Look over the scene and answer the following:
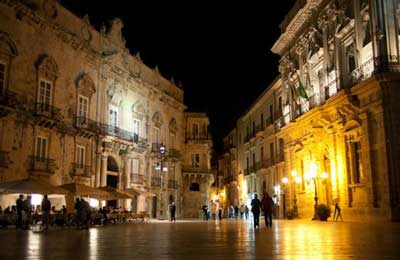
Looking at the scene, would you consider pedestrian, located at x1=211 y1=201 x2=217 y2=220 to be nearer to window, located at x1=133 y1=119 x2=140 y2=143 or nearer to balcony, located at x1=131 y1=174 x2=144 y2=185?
balcony, located at x1=131 y1=174 x2=144 y2=185

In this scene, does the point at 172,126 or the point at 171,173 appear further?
the point at 172,126

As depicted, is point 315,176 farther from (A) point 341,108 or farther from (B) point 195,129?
(B) point 195,129

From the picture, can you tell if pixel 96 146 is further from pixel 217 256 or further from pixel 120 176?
pixel 217 256

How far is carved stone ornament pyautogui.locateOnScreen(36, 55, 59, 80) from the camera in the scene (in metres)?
27.7

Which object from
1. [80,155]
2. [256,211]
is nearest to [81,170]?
[80,155]

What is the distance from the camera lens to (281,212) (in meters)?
38.1

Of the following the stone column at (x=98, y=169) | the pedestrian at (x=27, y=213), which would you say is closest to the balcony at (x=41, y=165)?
the stone column at (x=98, y=169)

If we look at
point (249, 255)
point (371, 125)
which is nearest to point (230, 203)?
point (371, 125)

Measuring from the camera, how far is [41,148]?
90.1 ft

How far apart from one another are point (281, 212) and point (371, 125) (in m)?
18.0

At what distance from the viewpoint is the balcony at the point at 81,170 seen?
30169 mm

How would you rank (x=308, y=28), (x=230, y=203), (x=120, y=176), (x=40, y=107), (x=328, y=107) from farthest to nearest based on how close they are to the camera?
(x=230, y=203)
(x=120, y=176)
(x=308, y=28)
(x=40, y=107)
(x=328, y=107)

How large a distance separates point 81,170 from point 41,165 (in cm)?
436

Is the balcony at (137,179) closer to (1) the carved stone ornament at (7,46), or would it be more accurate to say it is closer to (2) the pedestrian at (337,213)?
(1) the carved stone ornament at (7,46)
